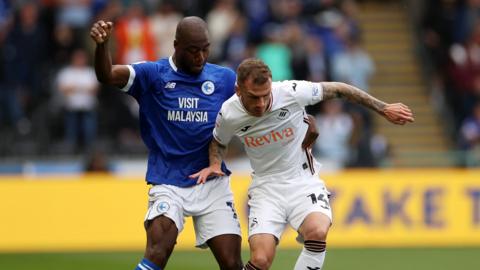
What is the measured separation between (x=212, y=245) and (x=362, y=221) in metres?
7.68

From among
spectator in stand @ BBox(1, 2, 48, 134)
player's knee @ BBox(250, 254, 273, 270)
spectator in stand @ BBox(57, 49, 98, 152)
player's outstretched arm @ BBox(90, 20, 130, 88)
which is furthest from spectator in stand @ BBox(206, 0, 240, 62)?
player's knee @ BBox(250, 254, 273, 270)

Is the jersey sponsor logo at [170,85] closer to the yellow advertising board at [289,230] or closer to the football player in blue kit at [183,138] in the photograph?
the football player in blue kit at [183,138]

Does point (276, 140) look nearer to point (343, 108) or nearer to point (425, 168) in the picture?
point (425, 168)

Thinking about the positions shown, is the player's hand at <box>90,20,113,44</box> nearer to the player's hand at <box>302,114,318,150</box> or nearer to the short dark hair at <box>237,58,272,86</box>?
the short dark hair at <box>237,58,272,86</box>

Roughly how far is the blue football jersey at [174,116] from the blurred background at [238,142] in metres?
4.95

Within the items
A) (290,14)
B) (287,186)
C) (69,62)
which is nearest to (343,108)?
(290,14)

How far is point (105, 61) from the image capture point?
383 inches

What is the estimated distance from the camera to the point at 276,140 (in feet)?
33.5

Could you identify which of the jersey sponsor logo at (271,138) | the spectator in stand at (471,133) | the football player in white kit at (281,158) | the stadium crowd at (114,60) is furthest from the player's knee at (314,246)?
the spectator in stand at (471,133)

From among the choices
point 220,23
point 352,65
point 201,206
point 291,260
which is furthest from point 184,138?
point 352,65

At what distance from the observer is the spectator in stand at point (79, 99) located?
61.9 feet

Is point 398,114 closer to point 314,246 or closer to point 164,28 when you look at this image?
point 314,246

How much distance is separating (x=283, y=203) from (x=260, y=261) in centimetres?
67

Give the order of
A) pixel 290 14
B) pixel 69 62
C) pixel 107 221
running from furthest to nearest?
pixel 290 14 → pixel 69 62 → pixel 107 221
